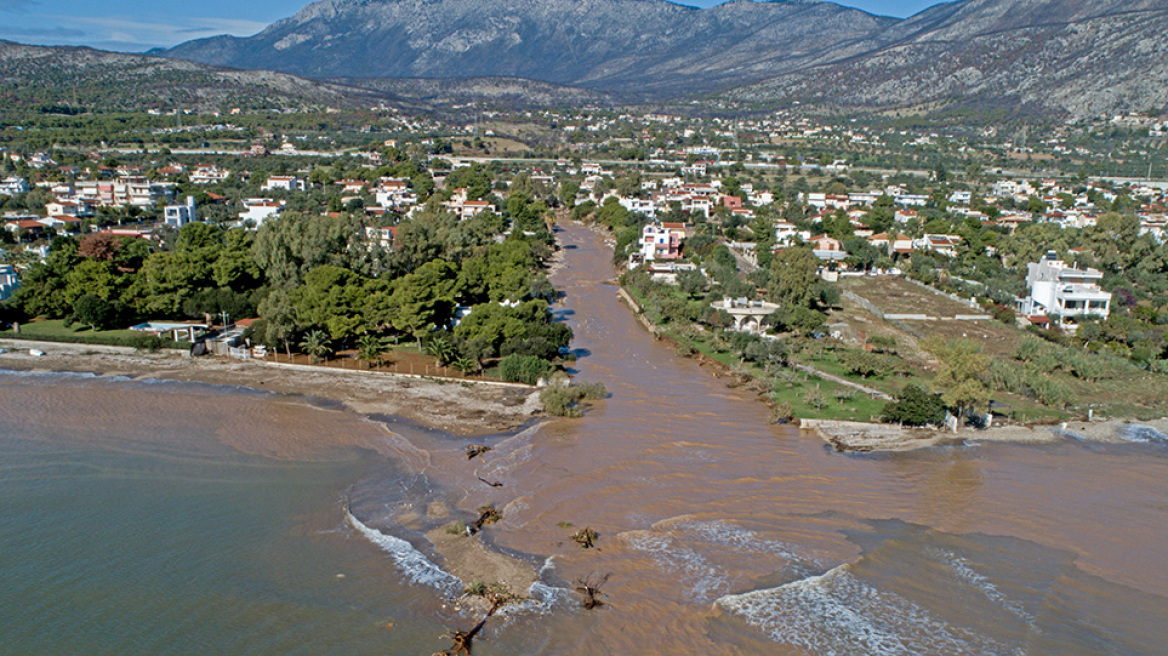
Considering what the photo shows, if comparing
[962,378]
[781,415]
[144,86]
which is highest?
[144,86]

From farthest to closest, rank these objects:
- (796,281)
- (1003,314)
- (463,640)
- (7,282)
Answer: (1003,314)
(796,281)
(7,282)
(463,640)

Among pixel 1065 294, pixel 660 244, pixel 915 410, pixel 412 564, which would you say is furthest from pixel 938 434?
pixel 660 244

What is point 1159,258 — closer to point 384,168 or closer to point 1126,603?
point 1126,603

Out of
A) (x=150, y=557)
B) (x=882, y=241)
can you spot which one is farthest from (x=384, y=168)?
(x=150, y=557)

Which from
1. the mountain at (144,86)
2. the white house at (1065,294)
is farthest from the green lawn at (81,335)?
the mountain at (144,86)

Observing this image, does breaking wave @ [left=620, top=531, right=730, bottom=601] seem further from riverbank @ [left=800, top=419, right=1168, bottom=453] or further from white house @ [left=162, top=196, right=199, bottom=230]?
white house @ [left=162, top=196, right=199, bottom=230]

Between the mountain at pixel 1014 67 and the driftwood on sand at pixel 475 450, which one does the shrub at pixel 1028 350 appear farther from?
the mountain at pixel 1014 67

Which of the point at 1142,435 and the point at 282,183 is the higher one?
the point at 282,183

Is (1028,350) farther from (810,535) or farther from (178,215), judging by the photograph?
(178,215)
